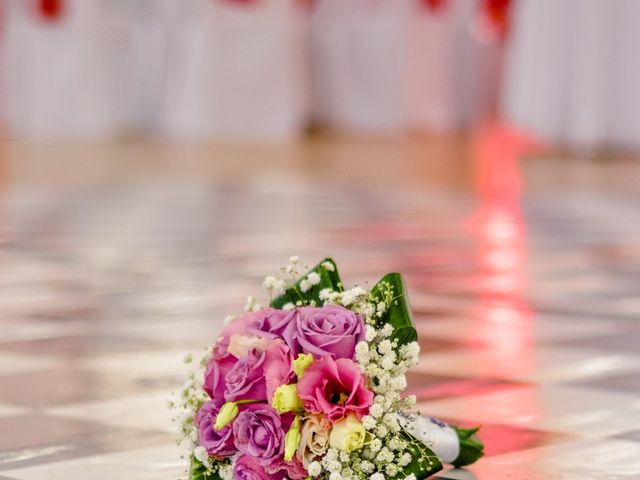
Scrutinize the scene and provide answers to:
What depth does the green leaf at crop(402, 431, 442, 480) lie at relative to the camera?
1544 millimetres

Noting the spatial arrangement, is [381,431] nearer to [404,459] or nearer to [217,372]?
[404,459]

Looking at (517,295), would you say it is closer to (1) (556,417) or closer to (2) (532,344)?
(2) (532,344)

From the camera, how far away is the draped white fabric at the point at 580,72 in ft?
25.2

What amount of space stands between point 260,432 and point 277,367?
0.07 meters

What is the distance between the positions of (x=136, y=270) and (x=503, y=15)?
24.7 feet

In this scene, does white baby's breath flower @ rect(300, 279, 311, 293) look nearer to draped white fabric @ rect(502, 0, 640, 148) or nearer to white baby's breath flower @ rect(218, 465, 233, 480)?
white baby's breath flower @ rect(218, 465, 233, 480)

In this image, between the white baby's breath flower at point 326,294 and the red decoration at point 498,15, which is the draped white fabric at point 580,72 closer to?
the red decoration at point 498,15

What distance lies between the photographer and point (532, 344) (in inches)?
114

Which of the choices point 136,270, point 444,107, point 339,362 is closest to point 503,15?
point 444,107

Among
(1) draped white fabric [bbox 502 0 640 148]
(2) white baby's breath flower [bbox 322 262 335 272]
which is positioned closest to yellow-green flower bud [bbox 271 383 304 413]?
(2) white baby's breath flower [bbox 322 262 335 272]

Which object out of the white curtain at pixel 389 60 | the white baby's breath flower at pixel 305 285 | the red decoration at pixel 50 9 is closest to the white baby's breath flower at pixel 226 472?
the white baby's breath flower at pixel 305 285

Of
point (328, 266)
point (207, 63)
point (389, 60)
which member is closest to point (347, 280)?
point (328, 266)

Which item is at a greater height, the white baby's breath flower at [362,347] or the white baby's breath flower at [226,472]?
the white baby's breath flower at [362,347]

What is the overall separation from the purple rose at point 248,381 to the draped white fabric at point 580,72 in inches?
249
